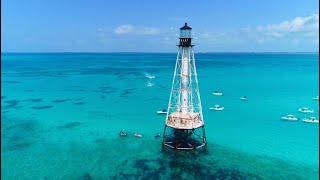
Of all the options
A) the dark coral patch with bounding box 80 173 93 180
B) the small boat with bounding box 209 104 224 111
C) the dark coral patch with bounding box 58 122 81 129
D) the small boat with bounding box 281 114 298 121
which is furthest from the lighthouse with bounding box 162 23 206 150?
the small boat with bounding box 209 104 224 111

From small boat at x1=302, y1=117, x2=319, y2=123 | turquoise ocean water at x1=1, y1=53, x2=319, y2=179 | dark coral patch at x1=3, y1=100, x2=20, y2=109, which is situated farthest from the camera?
dark coral patch at x1=3, y1=100, x2=20, y2=109

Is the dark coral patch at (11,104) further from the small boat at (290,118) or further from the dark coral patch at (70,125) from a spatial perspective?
the small boat at (290,118)

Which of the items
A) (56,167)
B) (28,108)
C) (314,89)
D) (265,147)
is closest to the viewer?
(56,167)

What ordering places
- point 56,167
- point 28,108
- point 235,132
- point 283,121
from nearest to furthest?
1. point 56,167
2. point 235,132
3. point 283,121
4. point 28,108

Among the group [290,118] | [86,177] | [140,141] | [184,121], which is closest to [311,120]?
[290,118]

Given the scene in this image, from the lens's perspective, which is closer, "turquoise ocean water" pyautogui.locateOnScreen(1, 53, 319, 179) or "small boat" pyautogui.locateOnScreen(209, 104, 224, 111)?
"turquoise ocean water" pyautogui.locateOnScreen(1, 53, 319, 179)

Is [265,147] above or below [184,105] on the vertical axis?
below

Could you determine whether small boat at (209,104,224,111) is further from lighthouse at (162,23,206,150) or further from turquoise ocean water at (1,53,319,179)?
lighthouse at (162,23,206,150)

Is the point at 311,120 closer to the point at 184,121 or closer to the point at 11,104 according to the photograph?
the point at 184,121

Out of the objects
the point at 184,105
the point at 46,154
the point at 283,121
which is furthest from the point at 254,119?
the point at 46,154

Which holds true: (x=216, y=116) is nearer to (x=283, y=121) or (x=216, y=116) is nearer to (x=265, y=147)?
(x=283, y=121)

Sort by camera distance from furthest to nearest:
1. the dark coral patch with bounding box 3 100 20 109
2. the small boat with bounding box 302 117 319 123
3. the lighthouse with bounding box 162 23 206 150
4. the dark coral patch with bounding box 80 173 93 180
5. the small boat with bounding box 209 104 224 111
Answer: the dark coral patch with bounding box 3 100 20 109 < the small boat with bounding box 209 104 224 111 < the small boat with bounding box 302 117 319 123 < the lighthouse with bounding box 162 23 206 150 < the dark coral patch with bounding box 80 173 93 180
